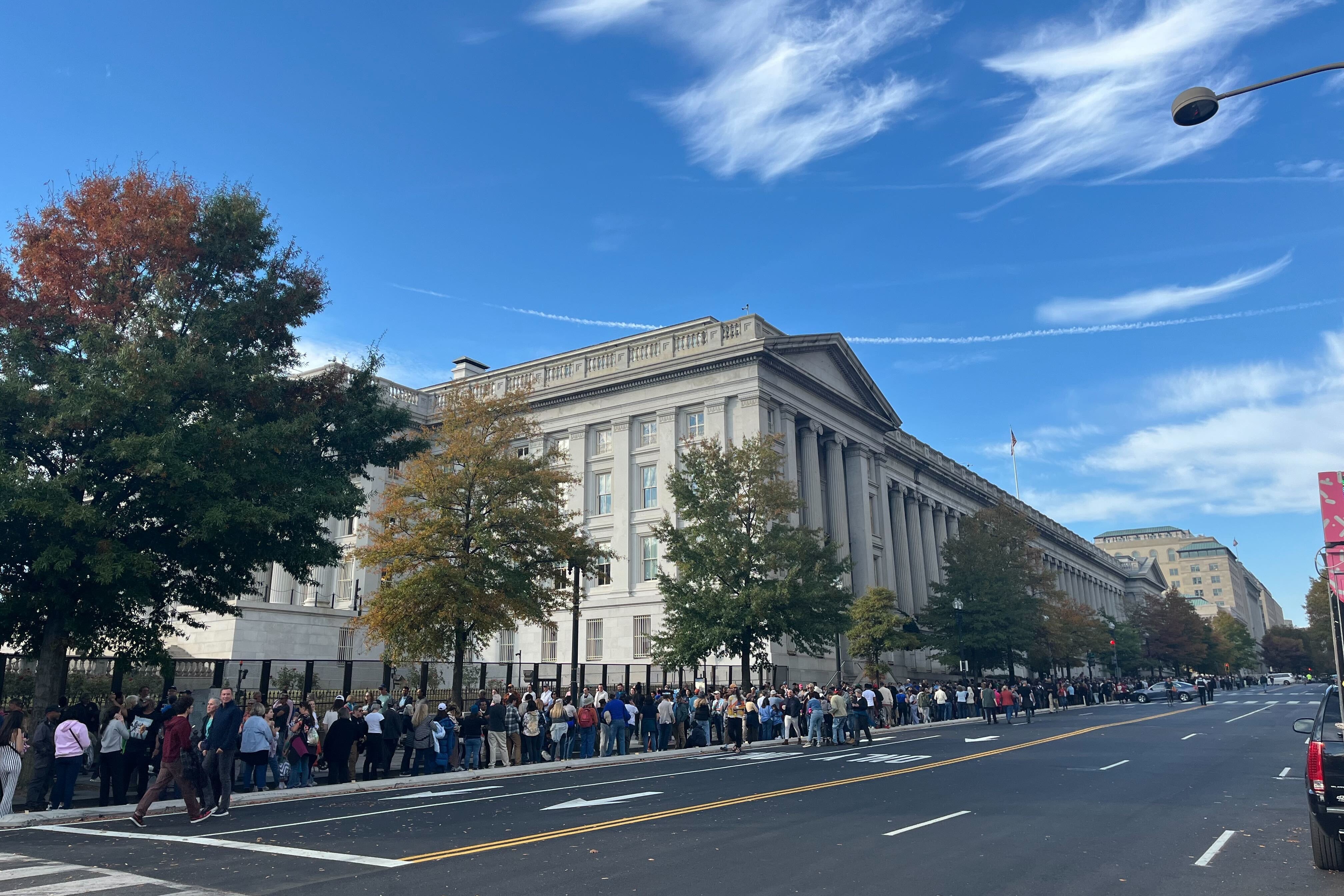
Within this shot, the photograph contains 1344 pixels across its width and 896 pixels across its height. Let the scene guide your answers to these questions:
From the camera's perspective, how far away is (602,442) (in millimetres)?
55125

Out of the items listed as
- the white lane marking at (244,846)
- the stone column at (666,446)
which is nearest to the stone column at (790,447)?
the stone column at (666,446)

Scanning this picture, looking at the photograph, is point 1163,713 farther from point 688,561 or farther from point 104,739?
point 104,739

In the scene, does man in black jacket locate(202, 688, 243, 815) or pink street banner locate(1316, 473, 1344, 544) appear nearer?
pink street banner locate(1316, 473, 1344, 544)

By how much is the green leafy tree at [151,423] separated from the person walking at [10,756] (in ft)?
9.78

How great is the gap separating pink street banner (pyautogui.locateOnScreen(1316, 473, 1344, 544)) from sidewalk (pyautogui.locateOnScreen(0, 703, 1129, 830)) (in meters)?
16.4

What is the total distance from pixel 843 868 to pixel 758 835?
2.26 meters

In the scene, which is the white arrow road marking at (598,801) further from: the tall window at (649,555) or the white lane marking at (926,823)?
the tall window at (649,555)

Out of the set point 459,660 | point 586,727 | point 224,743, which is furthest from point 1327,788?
point 459,660

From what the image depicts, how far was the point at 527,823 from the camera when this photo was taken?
1306 cm

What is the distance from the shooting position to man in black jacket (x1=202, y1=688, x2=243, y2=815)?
47.8 ft

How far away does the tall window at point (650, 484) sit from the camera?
5162cm

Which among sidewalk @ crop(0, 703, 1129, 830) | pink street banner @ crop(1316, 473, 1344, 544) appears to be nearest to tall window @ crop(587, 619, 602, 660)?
sidewalk @ crop(0, 703, 1129, 830)

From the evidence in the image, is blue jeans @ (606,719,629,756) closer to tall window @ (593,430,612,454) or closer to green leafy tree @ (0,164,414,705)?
green leafy tree @ (0,164,414,705)

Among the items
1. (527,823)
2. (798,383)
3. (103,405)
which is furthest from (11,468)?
(798,383)
